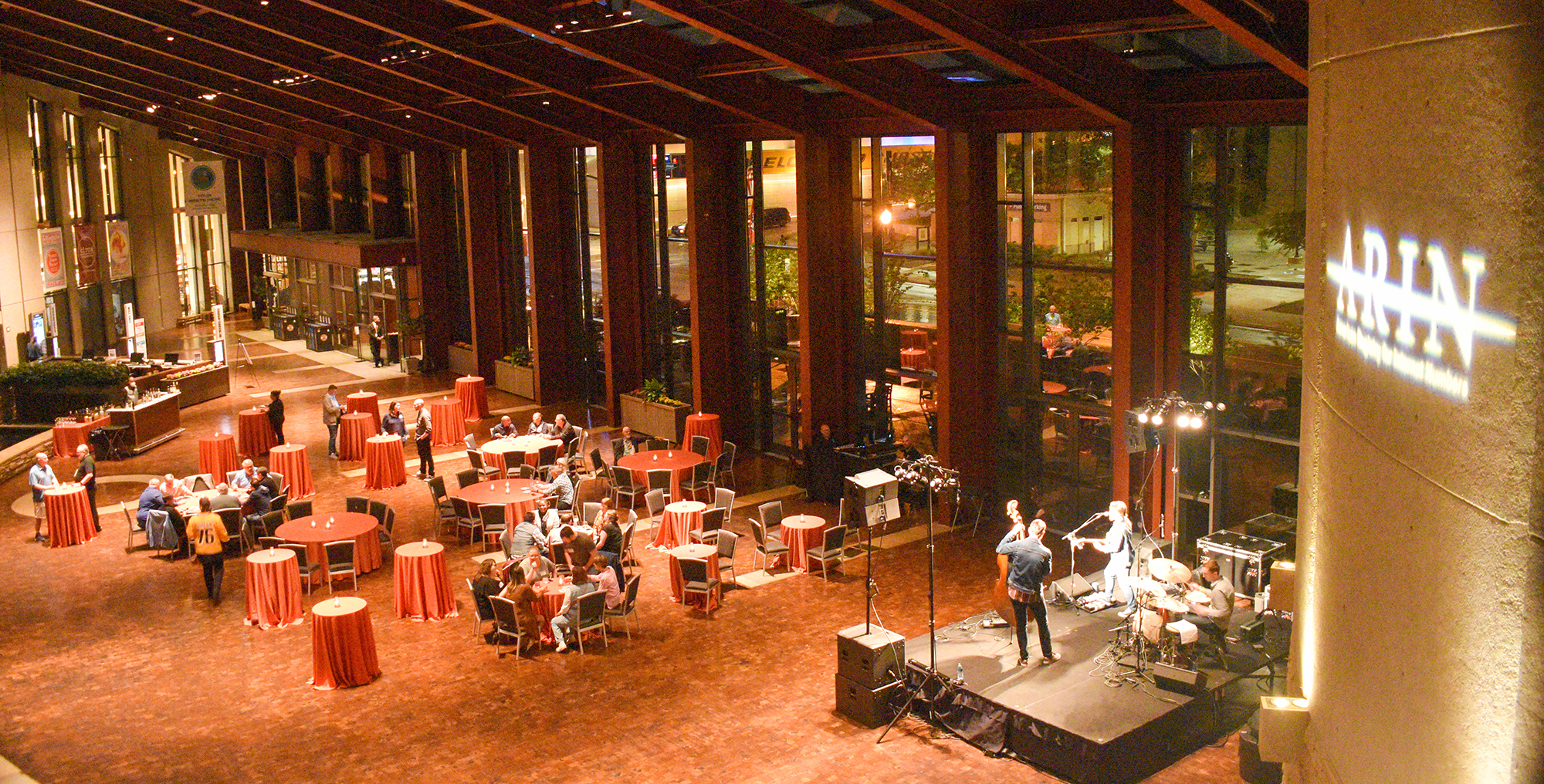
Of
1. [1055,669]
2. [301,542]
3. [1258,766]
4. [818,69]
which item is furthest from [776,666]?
[818,69]

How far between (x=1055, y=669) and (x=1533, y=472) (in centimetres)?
742

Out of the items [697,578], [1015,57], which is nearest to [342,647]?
[697,578]

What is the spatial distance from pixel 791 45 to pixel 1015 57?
8.90 feet

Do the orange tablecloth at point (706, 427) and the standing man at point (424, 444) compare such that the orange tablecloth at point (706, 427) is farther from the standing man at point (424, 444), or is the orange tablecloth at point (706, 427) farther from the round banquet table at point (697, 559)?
the round banquet table at point (697, 559)

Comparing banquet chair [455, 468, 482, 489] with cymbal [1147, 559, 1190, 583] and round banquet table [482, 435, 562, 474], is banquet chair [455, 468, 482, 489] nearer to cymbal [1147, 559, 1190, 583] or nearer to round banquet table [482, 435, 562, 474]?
round banquet table [482, 435, 562, 474]

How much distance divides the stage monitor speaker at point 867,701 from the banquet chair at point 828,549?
3.30m

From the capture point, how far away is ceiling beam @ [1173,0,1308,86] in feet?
30.1

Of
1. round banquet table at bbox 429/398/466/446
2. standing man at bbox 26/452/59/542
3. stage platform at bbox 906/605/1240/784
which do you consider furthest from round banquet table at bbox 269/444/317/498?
stage platform at bbox 906/605/1240/784

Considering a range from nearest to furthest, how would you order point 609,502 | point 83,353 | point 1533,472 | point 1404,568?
1. point 1533,472
2. point 1404,568
3. point 609,502
4. point 83,353

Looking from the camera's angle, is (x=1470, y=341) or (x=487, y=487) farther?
(x=487, y=487)

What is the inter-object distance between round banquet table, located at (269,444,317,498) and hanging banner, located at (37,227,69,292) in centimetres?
1292

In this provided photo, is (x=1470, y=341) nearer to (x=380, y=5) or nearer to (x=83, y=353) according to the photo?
(x=380, y=5)

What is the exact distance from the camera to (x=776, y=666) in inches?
456

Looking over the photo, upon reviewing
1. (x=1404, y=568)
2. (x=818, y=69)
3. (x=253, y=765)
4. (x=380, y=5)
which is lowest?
(x=253, y=765)
